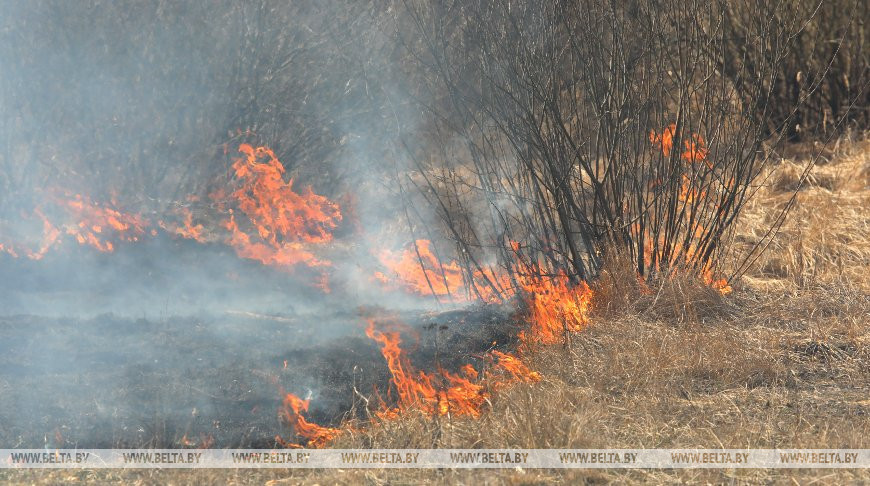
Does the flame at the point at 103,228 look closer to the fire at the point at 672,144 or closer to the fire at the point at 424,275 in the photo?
the fire at the point at 424,275

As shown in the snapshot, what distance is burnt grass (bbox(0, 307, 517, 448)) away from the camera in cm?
443

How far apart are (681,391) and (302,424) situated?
2.00m

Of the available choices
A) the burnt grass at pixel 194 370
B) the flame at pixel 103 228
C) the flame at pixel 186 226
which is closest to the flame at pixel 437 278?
the burnt grass at pixel 194 370

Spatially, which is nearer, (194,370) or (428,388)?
(428,388)

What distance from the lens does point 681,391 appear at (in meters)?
4.59

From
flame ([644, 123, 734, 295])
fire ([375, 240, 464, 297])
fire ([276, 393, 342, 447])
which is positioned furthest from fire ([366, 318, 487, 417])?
flame ([644, 123, 734, 295])

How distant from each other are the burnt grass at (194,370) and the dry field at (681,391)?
50 centimetres

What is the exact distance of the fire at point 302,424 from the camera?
4.39m

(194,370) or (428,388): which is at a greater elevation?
(194,370)

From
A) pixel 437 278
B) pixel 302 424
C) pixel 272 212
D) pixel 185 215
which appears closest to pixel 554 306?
pixel 437 278

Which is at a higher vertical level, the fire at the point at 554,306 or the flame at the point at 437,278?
the flame at the point at 437,278

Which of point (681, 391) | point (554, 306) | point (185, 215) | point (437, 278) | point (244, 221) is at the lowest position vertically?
point (681, 391)

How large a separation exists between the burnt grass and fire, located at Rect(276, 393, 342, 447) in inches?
2.1

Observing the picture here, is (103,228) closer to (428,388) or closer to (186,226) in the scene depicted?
(186,226)
